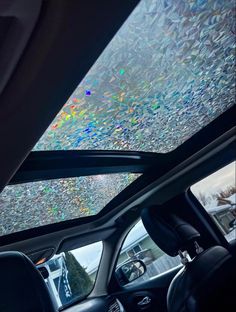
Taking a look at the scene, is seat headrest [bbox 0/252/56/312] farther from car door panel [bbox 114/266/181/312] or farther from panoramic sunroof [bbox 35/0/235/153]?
car door panel [bbox 114/266/181/312]

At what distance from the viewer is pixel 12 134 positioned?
4.52ft

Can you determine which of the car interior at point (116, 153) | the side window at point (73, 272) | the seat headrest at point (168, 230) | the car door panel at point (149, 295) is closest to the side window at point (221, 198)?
the car interior at point (116, 153)

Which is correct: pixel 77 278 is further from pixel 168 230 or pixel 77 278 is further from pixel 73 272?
pixel 168 230

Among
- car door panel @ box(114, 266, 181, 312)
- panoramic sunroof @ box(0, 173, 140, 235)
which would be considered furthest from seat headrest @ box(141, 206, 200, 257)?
car door panel @ box(114, 266, 181, 312)

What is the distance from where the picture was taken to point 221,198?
3568 mm

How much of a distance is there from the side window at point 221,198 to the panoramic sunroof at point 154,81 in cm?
102

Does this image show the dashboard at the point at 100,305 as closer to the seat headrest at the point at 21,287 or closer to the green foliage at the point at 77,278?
the green foliage at the point at 77,278

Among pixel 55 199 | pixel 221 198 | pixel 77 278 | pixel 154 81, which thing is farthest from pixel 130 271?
pixel 154 81

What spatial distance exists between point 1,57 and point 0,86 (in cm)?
14

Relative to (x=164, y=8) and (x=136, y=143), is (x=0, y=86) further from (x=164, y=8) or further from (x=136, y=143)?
(x=136, y=143)

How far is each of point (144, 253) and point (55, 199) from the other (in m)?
2.12

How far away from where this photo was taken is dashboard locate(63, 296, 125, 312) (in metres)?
3.36

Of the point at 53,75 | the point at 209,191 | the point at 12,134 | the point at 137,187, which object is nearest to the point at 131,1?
the point at 53,75

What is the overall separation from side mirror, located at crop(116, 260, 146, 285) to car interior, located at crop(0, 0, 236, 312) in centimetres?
2
